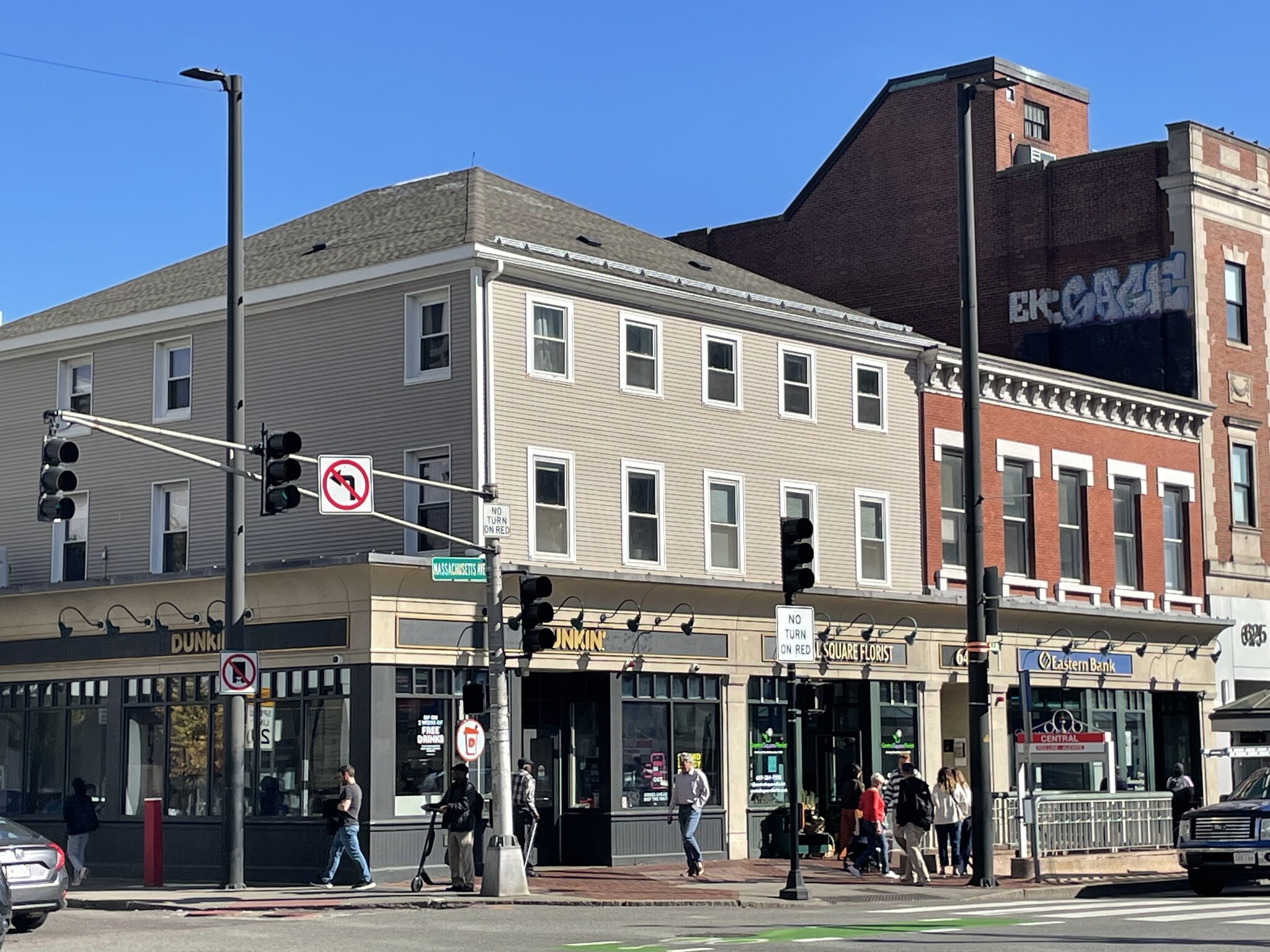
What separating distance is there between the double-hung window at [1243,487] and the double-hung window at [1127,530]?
3.59m

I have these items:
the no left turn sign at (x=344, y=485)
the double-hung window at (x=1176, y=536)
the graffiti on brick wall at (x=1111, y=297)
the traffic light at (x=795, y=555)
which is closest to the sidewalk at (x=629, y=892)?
the traffic light at (x=795, y=555)

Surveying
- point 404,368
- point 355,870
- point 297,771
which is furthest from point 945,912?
point 404,368

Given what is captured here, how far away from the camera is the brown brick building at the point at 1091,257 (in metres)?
44.3

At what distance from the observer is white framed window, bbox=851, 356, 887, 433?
3744 cm

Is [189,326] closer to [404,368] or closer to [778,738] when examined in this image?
[404,368]

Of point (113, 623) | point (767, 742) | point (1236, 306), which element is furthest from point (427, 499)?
point (1236, 306)

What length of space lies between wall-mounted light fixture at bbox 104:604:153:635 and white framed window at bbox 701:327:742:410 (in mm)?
10657

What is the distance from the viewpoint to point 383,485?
32.5 meters

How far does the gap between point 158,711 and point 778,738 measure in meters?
11.2

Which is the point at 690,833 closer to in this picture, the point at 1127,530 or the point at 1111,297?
the point at 1127,530

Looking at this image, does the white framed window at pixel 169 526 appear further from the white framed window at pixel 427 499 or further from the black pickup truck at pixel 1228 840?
the black pickup truck at pixel 1228 840

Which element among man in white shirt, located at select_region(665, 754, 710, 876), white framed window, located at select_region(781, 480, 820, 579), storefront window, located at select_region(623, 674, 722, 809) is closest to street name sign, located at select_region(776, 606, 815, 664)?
man in white shirt, located at select_region(665, 754, 710, 876)

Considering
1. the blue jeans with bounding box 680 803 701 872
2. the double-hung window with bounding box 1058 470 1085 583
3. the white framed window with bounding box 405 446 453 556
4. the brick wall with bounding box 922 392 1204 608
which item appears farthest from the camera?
the double-hung window with bounding box 1058 470 1085 583

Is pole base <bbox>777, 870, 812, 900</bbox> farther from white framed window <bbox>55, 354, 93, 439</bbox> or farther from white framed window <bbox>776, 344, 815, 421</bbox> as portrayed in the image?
white framed window <bbox>55, 354, 93, 439</bbox>
